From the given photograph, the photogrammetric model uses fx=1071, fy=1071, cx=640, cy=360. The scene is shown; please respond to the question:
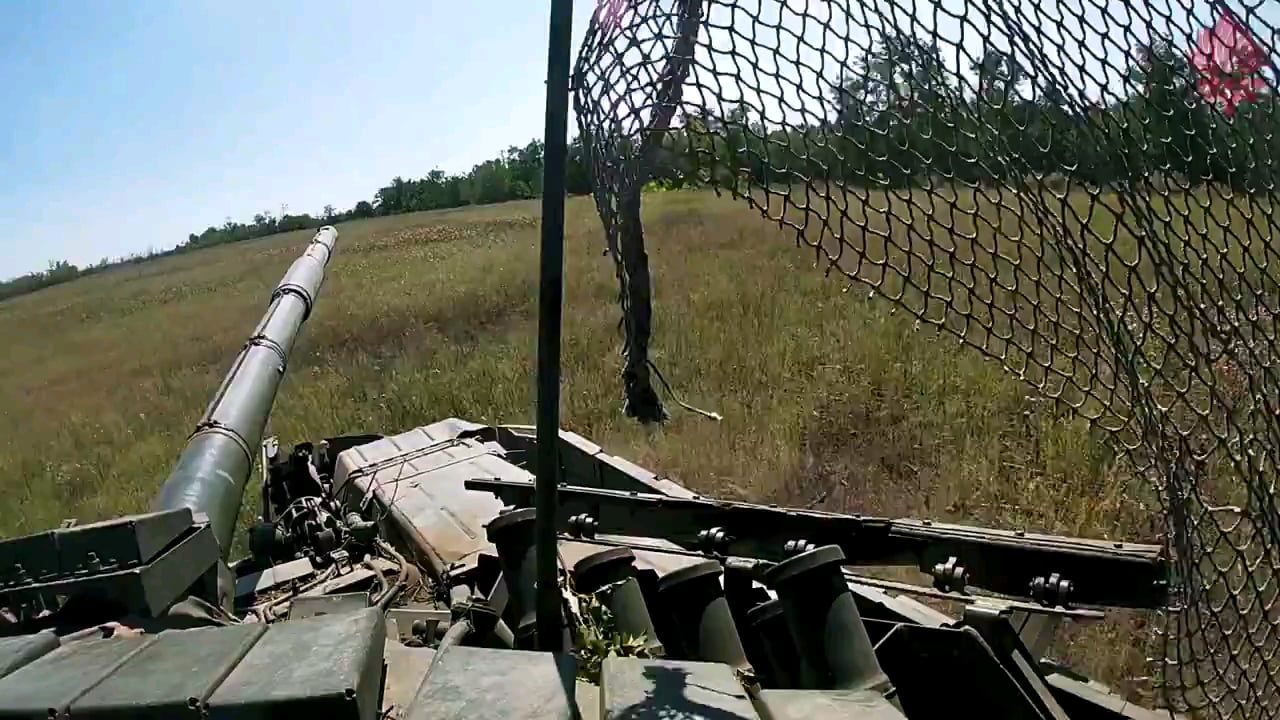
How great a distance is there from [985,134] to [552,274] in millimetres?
987

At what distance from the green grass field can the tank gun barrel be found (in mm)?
3146

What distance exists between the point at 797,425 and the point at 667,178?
6764 millimetres

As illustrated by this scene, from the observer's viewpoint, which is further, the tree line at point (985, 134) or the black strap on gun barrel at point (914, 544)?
the black strap on gun barrel at point (914, 544)

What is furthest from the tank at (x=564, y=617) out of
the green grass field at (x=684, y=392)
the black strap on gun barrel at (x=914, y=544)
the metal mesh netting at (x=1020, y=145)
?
the green grass field at (x=684, y=392)

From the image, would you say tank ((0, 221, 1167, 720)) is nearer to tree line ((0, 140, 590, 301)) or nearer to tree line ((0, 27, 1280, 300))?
tree line ((0, 27, 1280, 300))

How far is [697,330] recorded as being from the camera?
13.0 metres

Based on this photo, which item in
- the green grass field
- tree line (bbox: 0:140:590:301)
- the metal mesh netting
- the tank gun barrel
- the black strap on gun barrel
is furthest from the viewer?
tree line (bbox: 0:140:590:301)

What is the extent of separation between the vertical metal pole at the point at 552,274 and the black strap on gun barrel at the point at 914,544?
1.33 metres

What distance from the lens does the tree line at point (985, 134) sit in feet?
7.34

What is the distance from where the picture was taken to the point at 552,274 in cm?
234

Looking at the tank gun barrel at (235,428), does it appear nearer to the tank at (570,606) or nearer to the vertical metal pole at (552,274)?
the tank at (570,606)

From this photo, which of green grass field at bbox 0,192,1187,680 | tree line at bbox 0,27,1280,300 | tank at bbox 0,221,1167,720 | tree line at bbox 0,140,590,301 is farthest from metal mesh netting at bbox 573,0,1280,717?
tree line at bbox 0,140,590,301

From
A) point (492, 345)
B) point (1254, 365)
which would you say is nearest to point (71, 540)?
point (1254, 365)

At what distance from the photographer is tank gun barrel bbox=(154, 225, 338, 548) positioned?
16.7 feet
